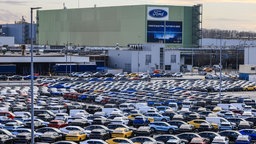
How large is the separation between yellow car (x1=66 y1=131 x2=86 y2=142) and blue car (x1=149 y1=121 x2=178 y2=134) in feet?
5.94

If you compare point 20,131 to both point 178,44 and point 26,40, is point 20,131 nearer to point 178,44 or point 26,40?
point 178,44

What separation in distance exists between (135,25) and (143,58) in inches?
355

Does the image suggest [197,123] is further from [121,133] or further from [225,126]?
[121,133]

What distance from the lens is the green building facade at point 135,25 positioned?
4231 centimetres

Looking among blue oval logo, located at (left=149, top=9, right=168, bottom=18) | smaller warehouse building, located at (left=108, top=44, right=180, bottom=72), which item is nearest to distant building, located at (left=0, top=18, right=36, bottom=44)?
blue oval logo, located at (left=149, top=9, right=168, bottom=18)

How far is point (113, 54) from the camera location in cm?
3541

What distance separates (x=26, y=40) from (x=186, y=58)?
24207mm

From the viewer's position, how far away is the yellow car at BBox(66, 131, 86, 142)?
408 inches

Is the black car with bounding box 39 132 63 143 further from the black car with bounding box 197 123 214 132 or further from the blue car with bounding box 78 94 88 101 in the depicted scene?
the blue car with bounding box 78 94 88 101

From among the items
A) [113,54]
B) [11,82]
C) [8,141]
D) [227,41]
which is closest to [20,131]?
[8,141]

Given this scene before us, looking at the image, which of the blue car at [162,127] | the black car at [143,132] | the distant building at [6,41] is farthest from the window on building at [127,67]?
the black car at [143,132]

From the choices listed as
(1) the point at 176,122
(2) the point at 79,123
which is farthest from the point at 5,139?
(1) the point at 176,122

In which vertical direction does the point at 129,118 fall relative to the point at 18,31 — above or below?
below

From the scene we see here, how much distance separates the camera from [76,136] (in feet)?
34.0
